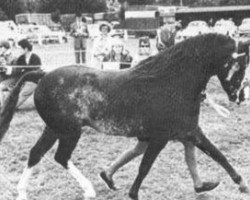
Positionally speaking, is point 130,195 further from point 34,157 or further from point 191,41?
point 191,41

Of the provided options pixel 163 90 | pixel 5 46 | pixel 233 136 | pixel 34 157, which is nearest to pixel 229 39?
pixel 163 90

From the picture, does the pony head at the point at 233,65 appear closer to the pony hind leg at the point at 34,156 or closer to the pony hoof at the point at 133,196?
the pony hoof at the point at 133,196

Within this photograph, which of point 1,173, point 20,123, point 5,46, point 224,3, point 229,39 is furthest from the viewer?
point 224,3

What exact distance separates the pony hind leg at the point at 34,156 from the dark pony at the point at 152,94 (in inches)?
0.5

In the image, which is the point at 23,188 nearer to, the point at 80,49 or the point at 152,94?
the point at 152,94

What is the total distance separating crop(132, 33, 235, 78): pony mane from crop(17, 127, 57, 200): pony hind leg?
1.20m

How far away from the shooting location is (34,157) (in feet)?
20.1

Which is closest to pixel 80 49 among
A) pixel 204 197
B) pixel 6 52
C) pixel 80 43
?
pixel 80 43

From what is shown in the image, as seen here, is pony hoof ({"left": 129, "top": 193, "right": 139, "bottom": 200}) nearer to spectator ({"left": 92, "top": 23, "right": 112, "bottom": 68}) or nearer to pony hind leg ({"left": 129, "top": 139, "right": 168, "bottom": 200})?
pony hind leg ({"left": 129, "top": 139, "right": 168, "bottom": 200})

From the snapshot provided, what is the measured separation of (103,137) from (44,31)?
30628 millimetres

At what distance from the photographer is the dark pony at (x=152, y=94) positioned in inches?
223

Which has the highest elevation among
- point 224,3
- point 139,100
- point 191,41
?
point 191,41

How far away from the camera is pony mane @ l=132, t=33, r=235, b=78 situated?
5.62m

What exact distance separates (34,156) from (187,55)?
77.0 inches
